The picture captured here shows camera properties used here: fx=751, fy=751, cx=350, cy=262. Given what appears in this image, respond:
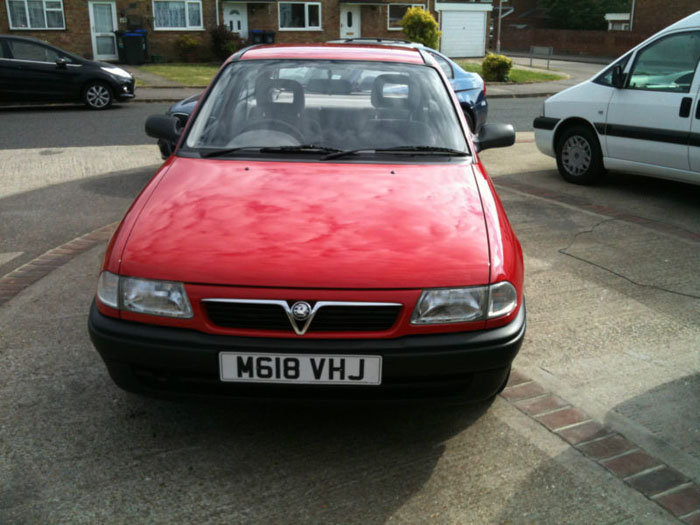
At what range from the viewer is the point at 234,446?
333cm

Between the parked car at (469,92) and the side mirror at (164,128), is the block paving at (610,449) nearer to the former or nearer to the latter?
the side mirror at (164,128)

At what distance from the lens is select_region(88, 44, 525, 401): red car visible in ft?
9.61

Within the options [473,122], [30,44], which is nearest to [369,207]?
[473,122]

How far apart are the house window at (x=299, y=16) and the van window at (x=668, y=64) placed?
29.5 meters

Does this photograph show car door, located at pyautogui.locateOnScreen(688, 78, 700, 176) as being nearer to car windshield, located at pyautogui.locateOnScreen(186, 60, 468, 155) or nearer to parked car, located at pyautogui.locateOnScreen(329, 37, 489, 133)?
car windshield, located at pyautogui.locateOnScreen(186, 60, 468, 155)

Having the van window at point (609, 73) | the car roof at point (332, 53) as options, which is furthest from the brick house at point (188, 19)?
the car roof at point (332, 53)

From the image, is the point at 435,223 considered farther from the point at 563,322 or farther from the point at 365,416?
the point at 563,322

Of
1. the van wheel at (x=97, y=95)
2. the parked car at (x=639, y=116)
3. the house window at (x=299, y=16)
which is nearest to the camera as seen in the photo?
the parked car at (x=639, y=116)

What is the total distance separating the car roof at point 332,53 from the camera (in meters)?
4.70

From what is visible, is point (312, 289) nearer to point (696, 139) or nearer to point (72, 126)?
point (696, 139)

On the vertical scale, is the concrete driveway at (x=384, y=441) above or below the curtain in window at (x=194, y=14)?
below

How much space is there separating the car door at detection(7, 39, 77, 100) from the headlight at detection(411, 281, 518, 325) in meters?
15.4

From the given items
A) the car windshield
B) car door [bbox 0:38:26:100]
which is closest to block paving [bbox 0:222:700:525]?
the car windshield

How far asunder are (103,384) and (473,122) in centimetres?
865
